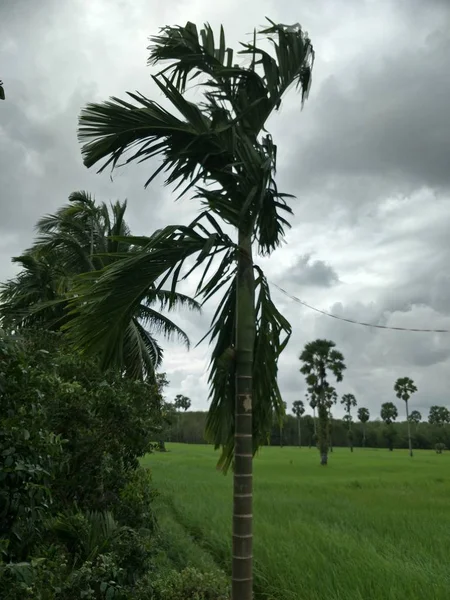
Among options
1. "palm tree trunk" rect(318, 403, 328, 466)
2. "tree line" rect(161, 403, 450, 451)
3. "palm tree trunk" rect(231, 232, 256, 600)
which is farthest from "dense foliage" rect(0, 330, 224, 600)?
"tree line" rect(161, 403, 450, 451)

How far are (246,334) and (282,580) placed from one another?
15.0 ft

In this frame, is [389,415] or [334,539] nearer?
[334,539]

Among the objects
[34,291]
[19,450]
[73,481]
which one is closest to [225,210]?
[19,450]

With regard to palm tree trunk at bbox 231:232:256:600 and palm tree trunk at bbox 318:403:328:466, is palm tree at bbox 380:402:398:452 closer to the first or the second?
palm tree trunk at bbox 318:403:328:466

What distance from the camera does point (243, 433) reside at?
4.15 m

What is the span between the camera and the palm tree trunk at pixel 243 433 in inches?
155

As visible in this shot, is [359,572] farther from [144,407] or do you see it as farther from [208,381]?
[208,381]

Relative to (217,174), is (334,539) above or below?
below

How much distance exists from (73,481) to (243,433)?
3.22m

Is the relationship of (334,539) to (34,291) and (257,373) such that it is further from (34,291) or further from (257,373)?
(34,291)

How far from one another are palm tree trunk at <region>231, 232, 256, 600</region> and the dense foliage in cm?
114

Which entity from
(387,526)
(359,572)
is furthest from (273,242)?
(387,526)

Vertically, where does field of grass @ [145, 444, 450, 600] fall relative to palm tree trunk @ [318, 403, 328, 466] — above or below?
below

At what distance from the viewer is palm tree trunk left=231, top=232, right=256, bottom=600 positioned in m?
3.95
